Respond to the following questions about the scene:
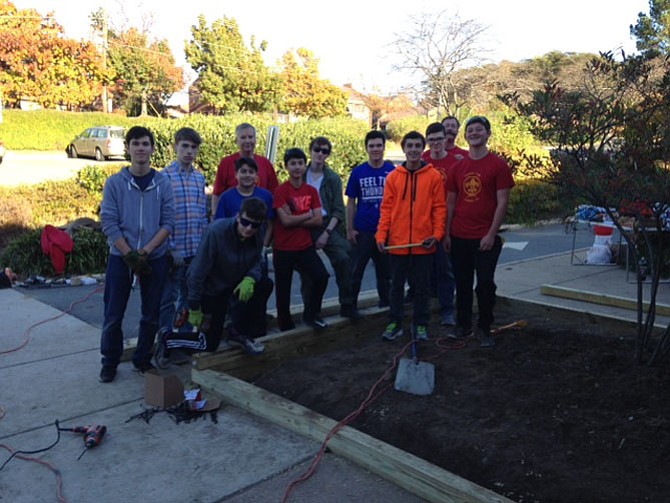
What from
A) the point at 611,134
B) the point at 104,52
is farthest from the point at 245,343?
the point at 104,52

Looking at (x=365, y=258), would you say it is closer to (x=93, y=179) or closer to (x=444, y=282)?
(x=444, y=282)

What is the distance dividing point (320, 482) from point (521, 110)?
2.56m

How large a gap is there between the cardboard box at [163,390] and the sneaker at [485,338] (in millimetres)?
2312

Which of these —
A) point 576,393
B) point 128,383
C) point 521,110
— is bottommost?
point 128,383

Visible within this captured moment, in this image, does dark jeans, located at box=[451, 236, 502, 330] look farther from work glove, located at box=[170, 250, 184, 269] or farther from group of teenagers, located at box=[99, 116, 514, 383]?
work glove, located at box=[170, 250, 184, 269]

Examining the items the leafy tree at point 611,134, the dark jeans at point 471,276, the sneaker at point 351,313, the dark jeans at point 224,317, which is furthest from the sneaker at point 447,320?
the leafy tree at point 611,134

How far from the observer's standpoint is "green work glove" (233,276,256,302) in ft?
15.4

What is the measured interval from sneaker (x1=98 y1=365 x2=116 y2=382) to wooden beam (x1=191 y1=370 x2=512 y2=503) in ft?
2.34

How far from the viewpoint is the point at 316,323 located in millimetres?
5379

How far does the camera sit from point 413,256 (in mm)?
5234

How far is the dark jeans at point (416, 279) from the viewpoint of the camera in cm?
520

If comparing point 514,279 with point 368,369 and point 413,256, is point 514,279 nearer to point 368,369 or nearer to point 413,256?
point 413,256

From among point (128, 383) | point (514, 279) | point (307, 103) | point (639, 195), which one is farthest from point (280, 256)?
point (307, 103)

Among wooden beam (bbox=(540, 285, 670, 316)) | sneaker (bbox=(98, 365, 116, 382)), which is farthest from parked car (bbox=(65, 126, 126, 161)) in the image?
sneaker (bbox=(98, 365, 116, 382))
